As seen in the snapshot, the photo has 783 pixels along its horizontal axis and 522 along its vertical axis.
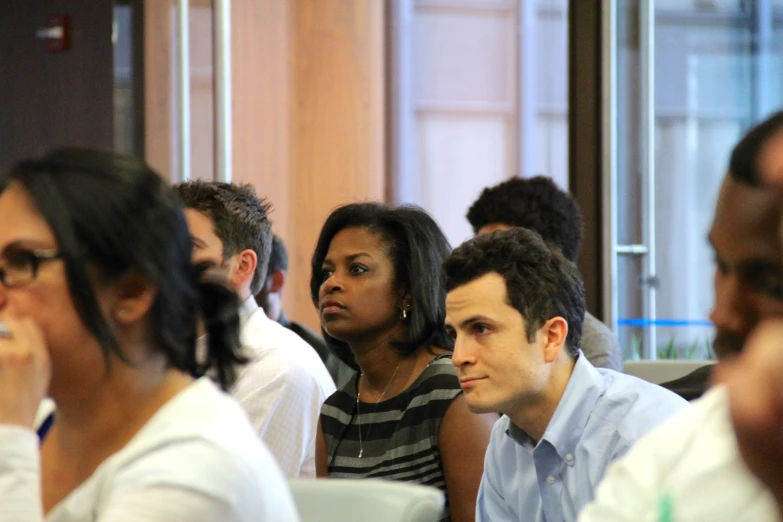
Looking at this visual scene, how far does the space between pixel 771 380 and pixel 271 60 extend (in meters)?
5.59

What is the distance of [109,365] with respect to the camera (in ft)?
4.05

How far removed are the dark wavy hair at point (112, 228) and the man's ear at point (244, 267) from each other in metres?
1.62

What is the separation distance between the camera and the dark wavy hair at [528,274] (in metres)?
2.25

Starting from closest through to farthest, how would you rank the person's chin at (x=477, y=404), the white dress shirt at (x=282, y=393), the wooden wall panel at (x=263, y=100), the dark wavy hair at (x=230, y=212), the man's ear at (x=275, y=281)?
the person's chin at (x=477, y=404), the white dress shirt at (x=282, y=393), the dark wavy hair at (x=230, y=212), the man's ear at (x=275, y=281), the wooden wall panel at (x=263, y=100)

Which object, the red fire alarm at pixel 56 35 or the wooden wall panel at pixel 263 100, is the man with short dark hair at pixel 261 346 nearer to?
the red fire alarm at pixel 56 35

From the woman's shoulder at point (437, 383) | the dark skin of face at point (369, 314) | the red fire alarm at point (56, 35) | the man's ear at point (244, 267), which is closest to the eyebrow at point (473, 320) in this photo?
the woman's shoulder at point (437, 383)

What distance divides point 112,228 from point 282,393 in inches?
57.2

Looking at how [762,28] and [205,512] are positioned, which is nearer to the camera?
[205,512]

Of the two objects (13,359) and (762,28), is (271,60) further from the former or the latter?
(13,359)

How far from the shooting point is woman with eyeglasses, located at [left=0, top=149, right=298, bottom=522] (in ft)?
3.63

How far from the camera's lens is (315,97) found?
6.21 meters

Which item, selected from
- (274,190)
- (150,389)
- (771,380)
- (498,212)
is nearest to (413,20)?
(274,190)

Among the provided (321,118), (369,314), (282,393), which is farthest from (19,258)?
(321,118)

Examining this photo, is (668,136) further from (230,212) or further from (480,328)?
(480,328)
